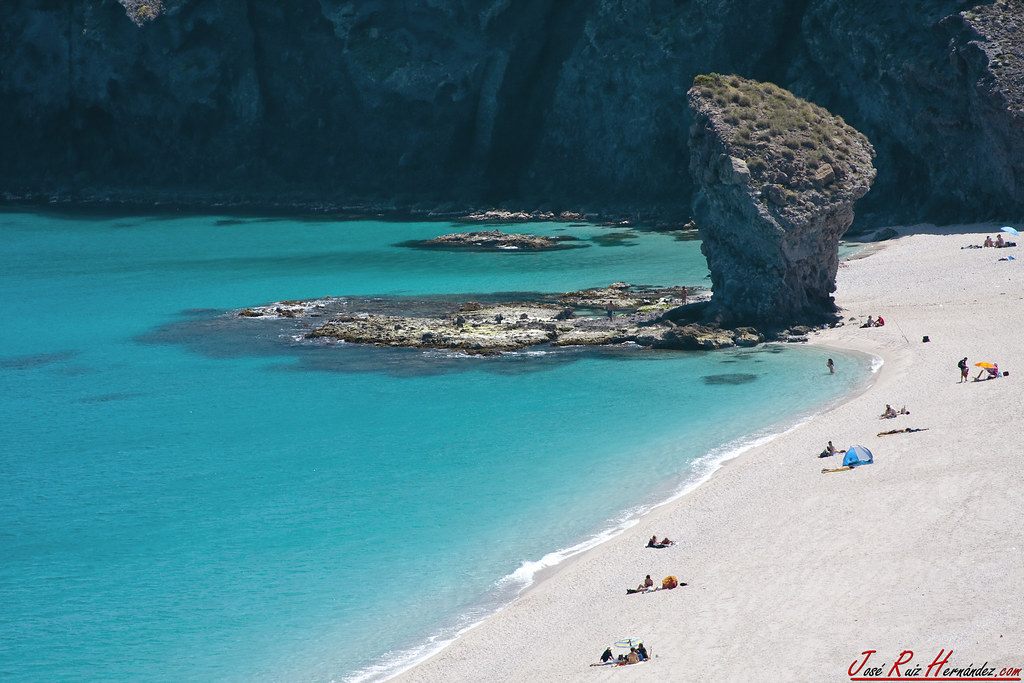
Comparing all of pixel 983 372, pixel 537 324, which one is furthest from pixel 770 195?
pixel 537 324

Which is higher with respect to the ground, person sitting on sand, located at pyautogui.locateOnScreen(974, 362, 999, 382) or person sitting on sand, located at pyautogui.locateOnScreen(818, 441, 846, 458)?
person sitting on sand, located at pyautogui.locateOnScreen(974, 362, 999, 382)

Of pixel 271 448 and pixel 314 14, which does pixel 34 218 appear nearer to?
pixel 314 14

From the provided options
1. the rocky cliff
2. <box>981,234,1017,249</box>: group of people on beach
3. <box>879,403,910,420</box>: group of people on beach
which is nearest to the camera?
<box>879,403,910,420</box>: group of people on beach

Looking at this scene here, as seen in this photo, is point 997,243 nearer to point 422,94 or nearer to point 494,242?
point 494,242

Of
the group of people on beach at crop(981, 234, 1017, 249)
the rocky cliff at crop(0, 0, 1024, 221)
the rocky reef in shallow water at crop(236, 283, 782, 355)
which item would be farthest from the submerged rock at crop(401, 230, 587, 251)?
the group of people on beach at crop(981, 234, 1017, 249)

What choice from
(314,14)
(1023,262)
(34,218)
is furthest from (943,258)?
(34,218)

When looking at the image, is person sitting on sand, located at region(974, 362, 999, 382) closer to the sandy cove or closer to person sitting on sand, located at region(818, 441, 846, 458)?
the sandy cove

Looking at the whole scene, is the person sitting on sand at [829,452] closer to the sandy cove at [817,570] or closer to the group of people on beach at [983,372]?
the sandy cove at [817,570]
